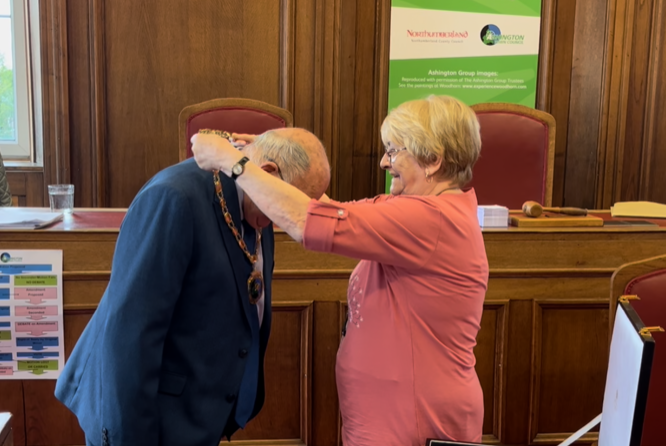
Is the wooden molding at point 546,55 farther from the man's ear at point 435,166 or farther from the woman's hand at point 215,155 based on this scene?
the woman's hand at point 215,155

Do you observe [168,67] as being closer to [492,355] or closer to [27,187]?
[27,187]

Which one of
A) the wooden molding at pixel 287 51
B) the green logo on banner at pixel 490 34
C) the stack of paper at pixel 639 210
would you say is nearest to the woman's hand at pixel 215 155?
the stack of paper at pixel 639 210

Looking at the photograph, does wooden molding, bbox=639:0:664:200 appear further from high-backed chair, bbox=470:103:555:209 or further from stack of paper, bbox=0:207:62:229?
stack of paper, bbox=0:207:62:229

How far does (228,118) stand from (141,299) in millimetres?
1900

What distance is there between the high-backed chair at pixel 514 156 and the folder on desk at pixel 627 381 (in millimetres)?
1860

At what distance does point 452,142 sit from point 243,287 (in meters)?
0.52

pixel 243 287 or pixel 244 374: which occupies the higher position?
pixel 243 287

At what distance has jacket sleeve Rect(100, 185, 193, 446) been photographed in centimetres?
106

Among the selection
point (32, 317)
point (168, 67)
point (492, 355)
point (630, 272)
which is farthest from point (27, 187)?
point (630, 272)

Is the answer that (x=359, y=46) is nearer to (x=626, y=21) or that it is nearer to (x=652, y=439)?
(x=626, y=21)

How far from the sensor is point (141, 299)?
3.46 feet

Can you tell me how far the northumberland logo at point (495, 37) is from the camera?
3766 mm

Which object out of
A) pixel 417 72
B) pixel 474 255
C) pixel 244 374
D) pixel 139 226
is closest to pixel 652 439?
pixel 474 255

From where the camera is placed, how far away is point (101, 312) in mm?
1189
